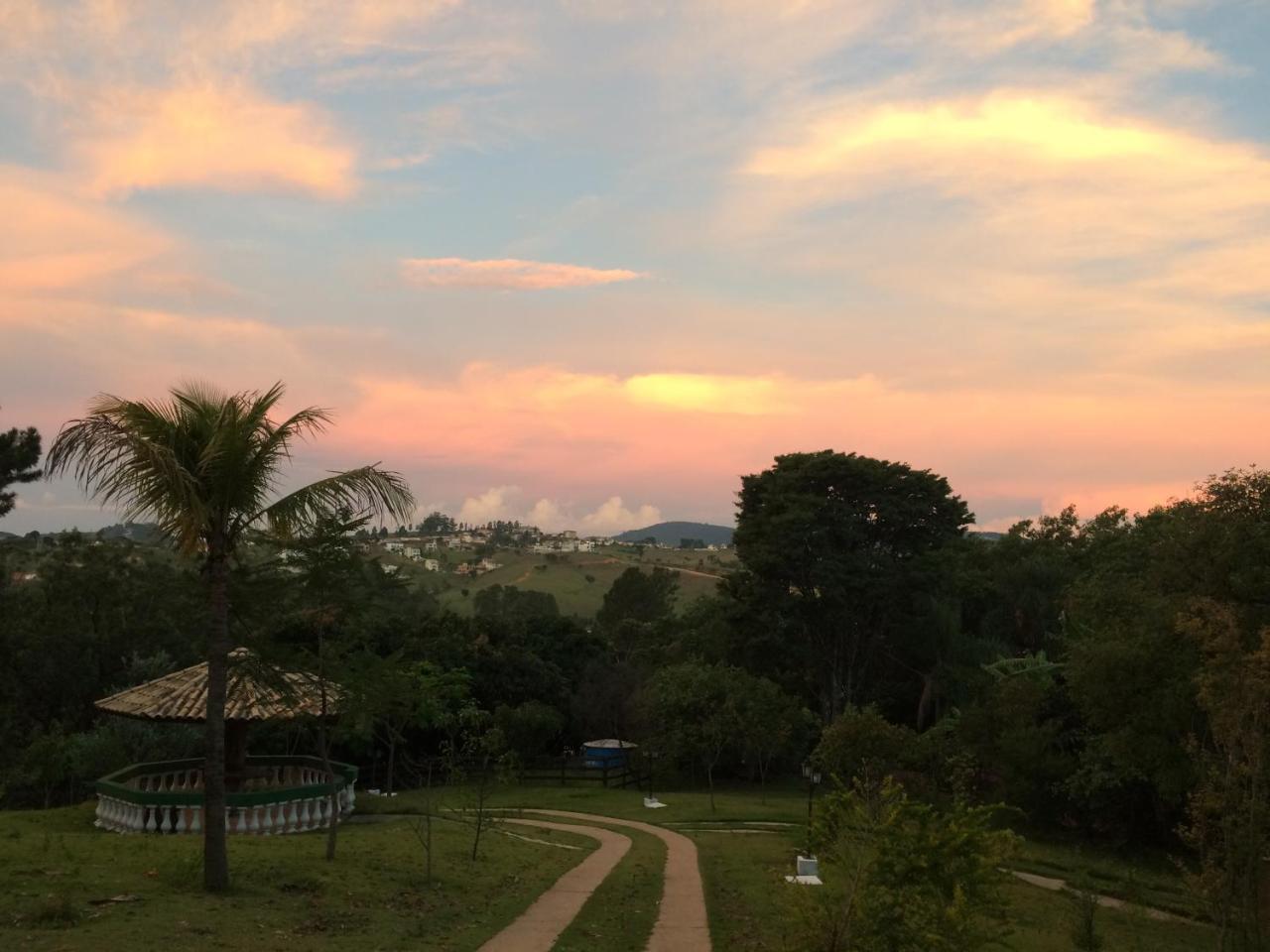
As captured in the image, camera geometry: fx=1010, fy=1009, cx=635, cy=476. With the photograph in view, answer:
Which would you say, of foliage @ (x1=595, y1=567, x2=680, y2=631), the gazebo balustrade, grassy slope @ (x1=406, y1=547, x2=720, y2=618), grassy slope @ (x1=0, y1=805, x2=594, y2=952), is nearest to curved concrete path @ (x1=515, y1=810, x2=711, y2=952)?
grassy slope @ (x1=0, y1=805, x2=594, y2=952)

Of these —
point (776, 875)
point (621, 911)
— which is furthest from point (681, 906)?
point (776, 875)

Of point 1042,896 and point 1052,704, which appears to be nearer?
point 1042,896

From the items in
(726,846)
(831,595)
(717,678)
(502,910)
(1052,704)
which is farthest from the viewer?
(831,595)

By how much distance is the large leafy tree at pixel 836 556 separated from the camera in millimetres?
47969

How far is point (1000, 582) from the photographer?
177ft

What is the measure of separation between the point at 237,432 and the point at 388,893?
25.5 feet

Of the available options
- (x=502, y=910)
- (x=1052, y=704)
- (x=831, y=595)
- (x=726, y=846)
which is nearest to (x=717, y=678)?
(x=831, y=595)

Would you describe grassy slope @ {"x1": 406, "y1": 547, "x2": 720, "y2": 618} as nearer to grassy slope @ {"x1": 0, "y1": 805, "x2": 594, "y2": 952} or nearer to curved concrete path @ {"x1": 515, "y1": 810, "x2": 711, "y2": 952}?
curved concrete path @ {"x1": 515, "y1": 810, "x2": 711, "y2": 952}

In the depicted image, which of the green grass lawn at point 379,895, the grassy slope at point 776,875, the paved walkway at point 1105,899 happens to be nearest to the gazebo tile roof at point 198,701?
the green grass lawn at point 379,895

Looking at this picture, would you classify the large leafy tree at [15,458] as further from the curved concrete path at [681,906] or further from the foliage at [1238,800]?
the foliage at [1238,800]

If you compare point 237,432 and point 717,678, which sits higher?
point 237,432

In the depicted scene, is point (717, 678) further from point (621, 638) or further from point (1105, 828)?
point (621, 638)

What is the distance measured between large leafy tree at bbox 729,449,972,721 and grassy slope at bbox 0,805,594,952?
2844 centimetres

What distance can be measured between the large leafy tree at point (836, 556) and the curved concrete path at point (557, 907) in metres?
24.1
